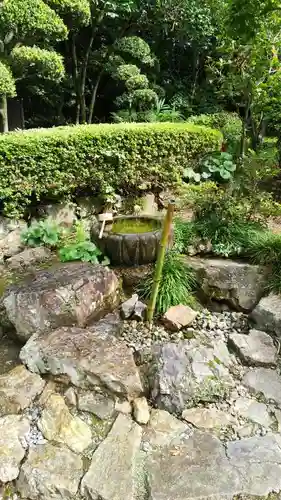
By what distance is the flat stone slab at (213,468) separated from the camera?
8.22 feet

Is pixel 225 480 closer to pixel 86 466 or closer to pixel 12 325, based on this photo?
pixel 86 466

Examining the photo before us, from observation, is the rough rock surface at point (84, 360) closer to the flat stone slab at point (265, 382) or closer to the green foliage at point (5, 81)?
the flat stone slab at point (265, 382)

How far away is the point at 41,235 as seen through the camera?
17.7 feet

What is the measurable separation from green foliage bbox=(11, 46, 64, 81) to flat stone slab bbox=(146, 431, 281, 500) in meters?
5.74

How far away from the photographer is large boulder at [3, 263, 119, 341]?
3604 millimetres

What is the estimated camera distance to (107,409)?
304 centimetres

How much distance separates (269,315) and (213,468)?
172 centimetres

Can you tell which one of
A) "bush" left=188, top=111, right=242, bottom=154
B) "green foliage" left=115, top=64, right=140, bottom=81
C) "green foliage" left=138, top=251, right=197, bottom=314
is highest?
"green foliage" left=115, top=64, right=140, bottom=81

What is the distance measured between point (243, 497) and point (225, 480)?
0.46ft

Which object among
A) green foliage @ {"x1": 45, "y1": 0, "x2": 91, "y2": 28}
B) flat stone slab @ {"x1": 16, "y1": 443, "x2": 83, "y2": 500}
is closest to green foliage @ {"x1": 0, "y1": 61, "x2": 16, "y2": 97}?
green foliage @ {"x1": 45, "y1": 0, "x2": 91, "y2": 28}

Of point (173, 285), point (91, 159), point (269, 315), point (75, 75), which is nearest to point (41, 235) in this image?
point (91, 159)

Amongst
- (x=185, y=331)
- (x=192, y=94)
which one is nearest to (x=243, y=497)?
(x=185, y=331)

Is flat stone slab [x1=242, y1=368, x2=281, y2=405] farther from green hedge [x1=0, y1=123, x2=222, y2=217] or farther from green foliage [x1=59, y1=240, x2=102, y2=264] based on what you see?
green hedge [x1=0, y1=123, x2=222, y2=217]

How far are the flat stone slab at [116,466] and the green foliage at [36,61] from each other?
5465 millimetres
